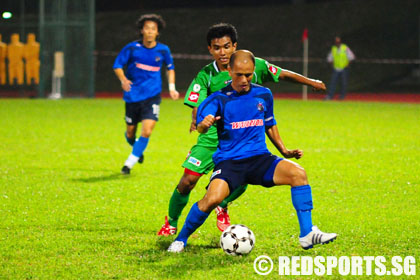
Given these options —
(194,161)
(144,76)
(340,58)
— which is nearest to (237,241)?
(194,161)

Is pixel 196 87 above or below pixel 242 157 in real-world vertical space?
above

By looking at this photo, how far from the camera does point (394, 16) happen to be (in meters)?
36.7

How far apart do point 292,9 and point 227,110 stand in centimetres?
3478

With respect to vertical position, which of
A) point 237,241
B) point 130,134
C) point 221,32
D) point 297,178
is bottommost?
point 237,241

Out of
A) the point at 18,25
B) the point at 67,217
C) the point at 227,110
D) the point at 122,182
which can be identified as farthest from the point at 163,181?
the point at 18,25

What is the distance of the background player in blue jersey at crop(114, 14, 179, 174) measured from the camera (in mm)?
9766

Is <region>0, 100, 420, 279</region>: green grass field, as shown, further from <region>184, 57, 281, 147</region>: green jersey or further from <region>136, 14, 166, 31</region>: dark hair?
<region>136, 14, 166, 31</region>: dark hair

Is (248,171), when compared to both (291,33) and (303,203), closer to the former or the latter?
(303,203)

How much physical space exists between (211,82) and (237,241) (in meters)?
1.52

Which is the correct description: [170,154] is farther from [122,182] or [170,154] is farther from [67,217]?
[67,217]

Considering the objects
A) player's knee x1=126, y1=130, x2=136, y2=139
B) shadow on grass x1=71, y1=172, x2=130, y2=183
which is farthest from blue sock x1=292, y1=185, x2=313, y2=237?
player's knee x1=126, y1=130, x2=136, y2=139

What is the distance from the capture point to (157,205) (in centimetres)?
746

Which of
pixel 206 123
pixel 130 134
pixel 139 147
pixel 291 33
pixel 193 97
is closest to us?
pixel 206 123

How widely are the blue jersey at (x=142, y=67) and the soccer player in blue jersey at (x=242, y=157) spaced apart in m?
4.60
